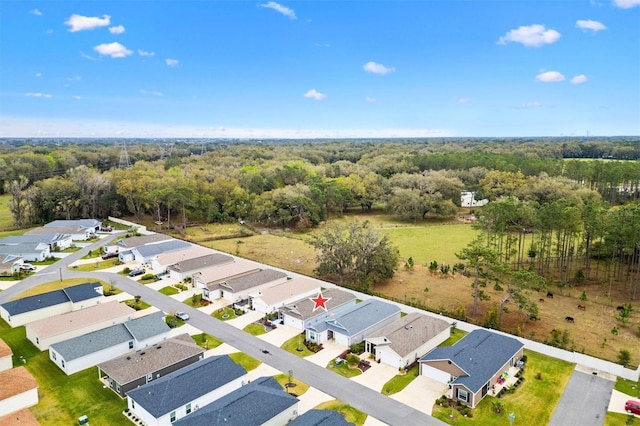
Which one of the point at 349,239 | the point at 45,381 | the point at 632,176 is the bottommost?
the point at 45,381

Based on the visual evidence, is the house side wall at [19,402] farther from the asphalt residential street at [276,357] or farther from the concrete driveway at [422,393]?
the concrete driveway at [422,393]

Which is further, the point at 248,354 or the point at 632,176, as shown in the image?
the point at 632,176

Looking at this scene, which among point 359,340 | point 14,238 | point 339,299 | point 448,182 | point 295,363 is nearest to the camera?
point 295,363

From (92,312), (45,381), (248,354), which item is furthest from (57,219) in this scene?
(248,354)

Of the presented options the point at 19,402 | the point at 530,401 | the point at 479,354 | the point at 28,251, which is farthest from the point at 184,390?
the point at 28,251

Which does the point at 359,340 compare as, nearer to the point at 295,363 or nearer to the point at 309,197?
the point at 295,363

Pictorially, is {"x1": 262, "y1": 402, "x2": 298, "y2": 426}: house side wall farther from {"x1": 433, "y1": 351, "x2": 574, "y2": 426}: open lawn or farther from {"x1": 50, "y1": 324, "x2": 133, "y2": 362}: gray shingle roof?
{"x1": 50, "y1": 324, "x2": 133, "y2": 362}: gray shingle roof

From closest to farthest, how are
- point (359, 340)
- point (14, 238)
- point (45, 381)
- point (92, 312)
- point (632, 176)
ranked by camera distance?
point (45, 381) → point (359, 340) → point (92, 312) → point (14, 238) → point (632, 176)
